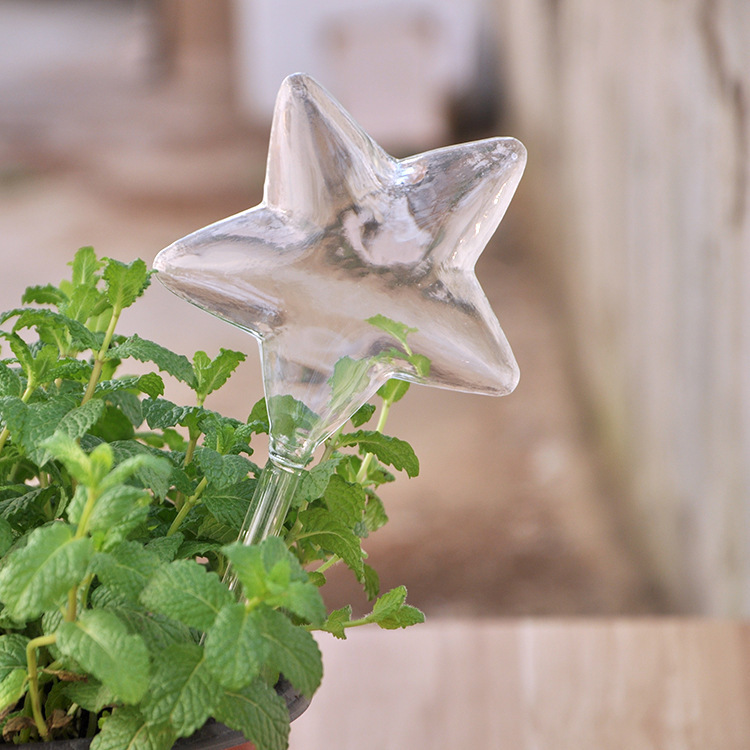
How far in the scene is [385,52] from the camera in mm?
4230

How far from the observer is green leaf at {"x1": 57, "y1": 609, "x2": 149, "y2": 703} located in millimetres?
292

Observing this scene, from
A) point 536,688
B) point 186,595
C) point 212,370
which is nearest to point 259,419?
point 212,370

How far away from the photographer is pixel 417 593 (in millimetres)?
1967

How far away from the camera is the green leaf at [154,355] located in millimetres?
383

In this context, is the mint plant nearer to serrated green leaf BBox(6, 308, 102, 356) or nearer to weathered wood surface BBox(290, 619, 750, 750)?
serrated green leaf BBox(6, 308, 102, 356)

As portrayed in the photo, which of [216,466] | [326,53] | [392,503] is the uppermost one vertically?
[216,466]

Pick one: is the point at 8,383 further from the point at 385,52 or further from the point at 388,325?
the point at 385,52

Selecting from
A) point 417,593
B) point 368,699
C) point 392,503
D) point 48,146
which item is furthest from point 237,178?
point 368,699

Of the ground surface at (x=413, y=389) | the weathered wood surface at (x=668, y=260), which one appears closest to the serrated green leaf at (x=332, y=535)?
the weathered wood surface at (x=668, y=260)

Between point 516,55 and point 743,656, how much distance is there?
314 centimetres

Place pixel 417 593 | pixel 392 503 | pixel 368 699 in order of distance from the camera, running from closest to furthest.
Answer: pixel 368 699, pixel 417 593, pixel 392 503

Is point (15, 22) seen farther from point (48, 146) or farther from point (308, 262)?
point (308, 262)

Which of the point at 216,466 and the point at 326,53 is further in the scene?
the point at 326,53

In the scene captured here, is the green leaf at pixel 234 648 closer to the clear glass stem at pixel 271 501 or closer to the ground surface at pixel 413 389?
the clear glass stem at pixel 271 501
